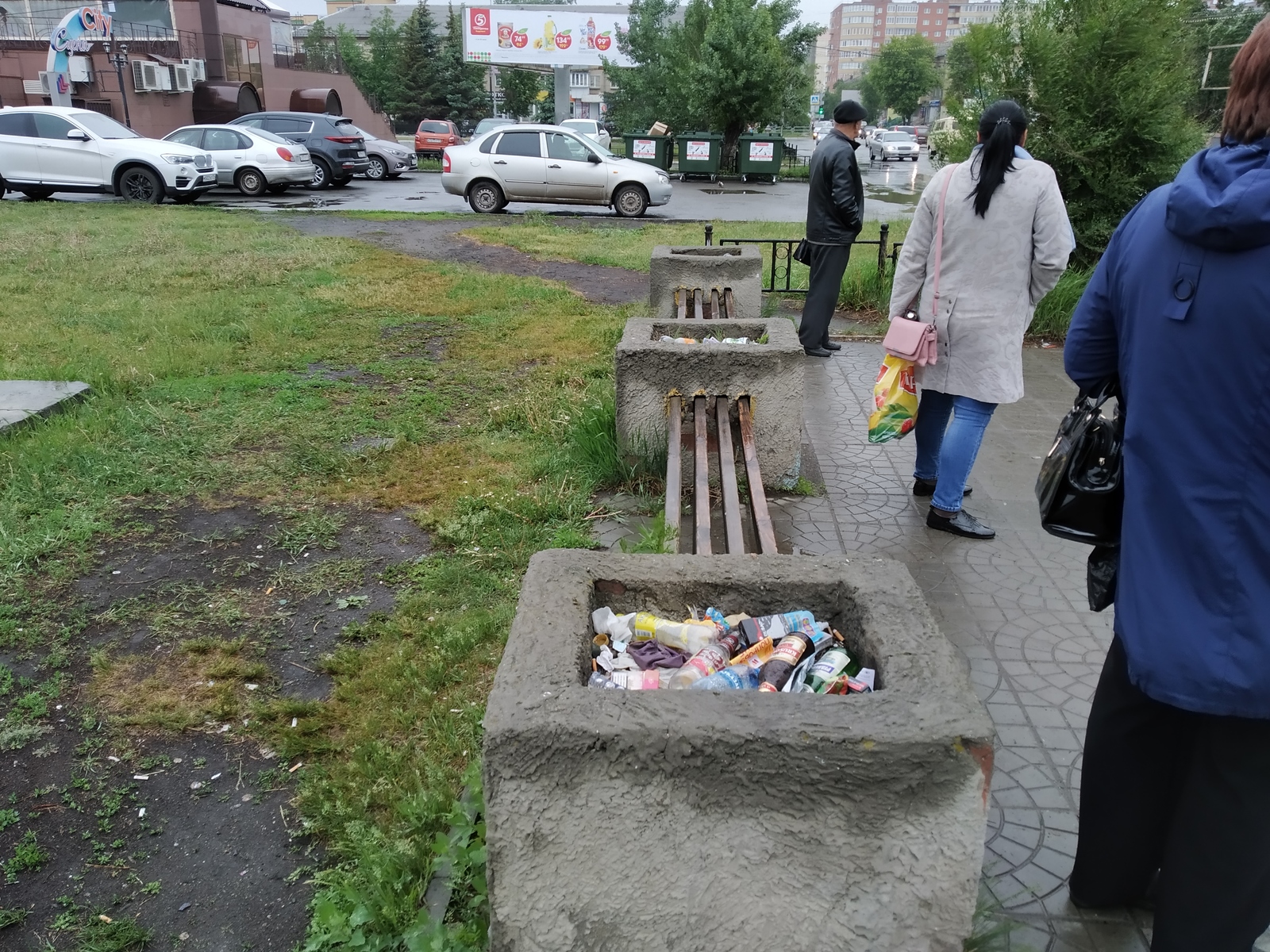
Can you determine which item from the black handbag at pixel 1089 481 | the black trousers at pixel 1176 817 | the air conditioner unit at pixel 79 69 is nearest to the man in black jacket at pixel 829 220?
the black handbag at pixel 1089 481

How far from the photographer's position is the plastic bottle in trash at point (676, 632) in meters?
2.26

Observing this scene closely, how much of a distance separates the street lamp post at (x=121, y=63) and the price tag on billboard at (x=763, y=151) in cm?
1662

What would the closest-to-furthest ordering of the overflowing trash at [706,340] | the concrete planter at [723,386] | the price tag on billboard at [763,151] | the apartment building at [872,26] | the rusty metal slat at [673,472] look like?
the rusty metal slat at [673,472] < the concrete planter at [723,386] < the overflowing trash at [706,340] < the price tag on billboard at [763,151] < the apartment building at [872,26]

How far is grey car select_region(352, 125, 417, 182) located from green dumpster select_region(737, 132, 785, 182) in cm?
933

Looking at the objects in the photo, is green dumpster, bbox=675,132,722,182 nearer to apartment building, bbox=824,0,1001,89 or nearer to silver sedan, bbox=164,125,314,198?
silver sedan, bbox=164,125,314,198

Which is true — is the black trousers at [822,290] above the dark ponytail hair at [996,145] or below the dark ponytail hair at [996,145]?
below

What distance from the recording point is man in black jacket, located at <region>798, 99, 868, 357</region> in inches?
287

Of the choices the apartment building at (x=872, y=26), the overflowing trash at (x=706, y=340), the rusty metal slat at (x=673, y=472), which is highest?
the apartment building at (x=872, y=26)

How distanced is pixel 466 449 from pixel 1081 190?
20.1 ft

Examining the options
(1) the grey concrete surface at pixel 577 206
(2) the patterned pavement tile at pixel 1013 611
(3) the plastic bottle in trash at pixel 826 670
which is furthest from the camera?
(1) the grey concrete surface at pixel 577 206

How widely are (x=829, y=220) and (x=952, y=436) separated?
355cm

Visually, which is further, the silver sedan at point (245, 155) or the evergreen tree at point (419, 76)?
the evergreen tree at point (419, 76)

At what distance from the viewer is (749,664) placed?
2201 mm

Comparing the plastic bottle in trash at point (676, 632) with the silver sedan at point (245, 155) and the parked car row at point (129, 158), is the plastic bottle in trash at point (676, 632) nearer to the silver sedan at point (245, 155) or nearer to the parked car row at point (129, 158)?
the parked car row at point (129, 158)
